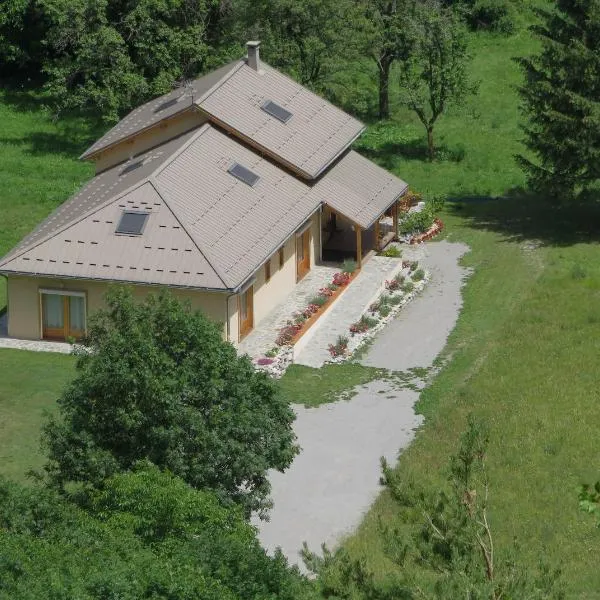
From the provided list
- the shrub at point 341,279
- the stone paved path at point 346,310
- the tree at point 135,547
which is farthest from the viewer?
the shrub at point 341,279

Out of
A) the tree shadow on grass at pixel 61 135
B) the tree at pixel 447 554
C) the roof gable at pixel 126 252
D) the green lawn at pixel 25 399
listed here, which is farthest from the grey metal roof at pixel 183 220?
the tree at pixel 447 554

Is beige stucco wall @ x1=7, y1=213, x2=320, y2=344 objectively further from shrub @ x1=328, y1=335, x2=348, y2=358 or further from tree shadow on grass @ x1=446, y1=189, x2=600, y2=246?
tree shadow on grass @ x1=446, y1=189, x2=600, y2=246

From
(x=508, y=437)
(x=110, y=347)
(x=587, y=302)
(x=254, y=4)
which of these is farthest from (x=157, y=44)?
(x=110, y=347)

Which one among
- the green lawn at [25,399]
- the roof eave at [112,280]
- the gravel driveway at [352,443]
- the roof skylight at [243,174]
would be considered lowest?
the gravel driveway at [352,443]

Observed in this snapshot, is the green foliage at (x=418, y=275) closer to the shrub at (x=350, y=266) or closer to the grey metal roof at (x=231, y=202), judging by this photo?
the shrub at (x=350, y=266)

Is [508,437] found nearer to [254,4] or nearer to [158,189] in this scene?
[158,189]

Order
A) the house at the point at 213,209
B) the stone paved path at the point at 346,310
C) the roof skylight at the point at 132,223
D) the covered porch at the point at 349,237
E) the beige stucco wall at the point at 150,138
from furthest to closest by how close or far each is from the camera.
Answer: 1. the covered porch at the point at 349,237
2. the beige stucco wall at the point at 150,138
3. the stone paved path at the point at 346,310
4. the roof skylight at the point at 132,223
5. the house at the point at 213,209

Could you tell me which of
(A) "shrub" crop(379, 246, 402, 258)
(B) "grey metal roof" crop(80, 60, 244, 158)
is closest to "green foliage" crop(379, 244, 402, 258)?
(A) "shrub" crop(379, 246, 402, 258)
